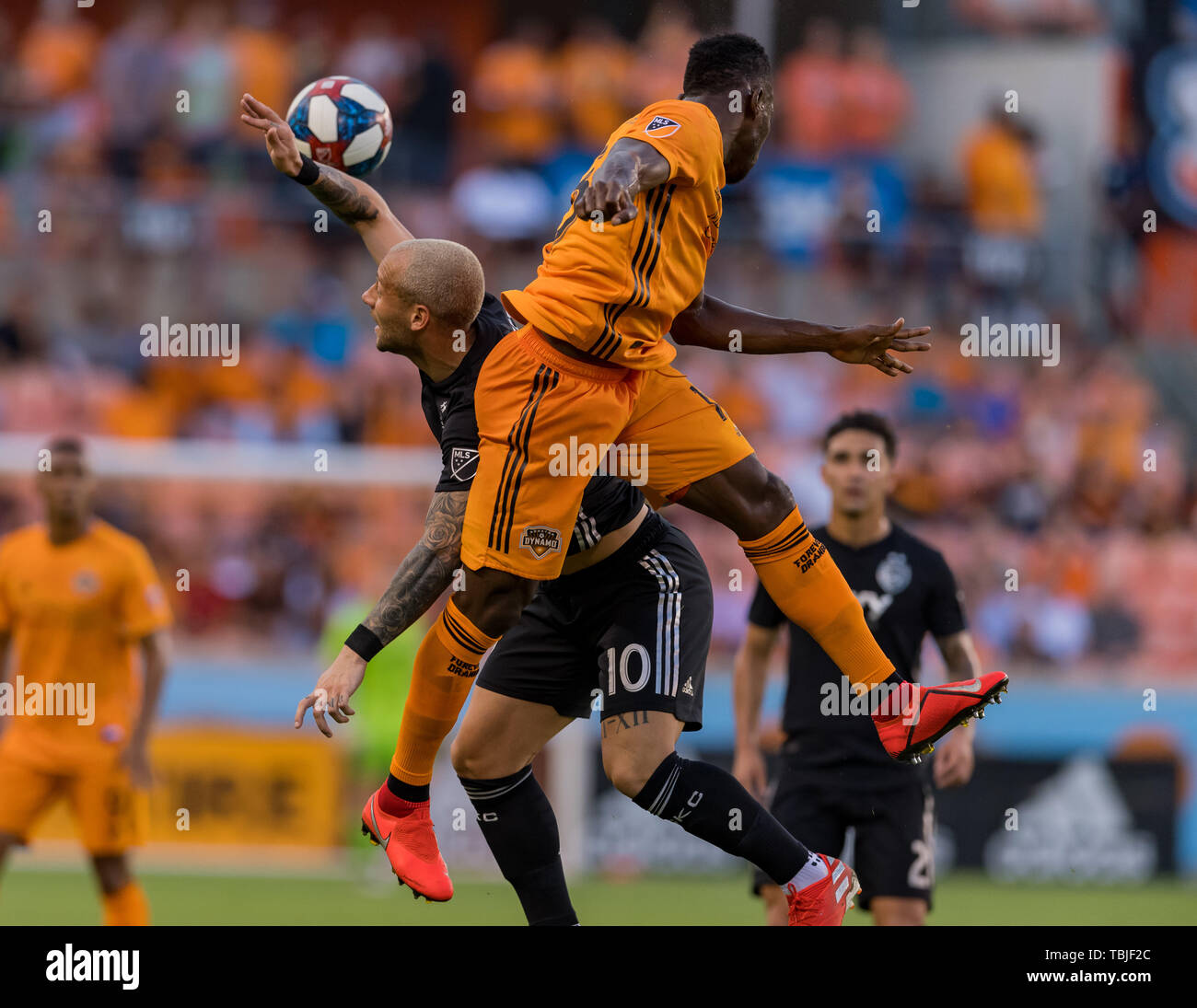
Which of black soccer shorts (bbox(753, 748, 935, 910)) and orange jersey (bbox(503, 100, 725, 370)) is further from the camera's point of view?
black soccer shorts (bbox(753, 748, 935, 910))

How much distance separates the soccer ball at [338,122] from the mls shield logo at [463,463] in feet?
4.68

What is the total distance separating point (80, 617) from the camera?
8.95 metres

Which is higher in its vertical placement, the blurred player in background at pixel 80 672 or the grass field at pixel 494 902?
the blurred player in background at pixel 80 672

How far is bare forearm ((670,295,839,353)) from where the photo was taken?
19.9ft

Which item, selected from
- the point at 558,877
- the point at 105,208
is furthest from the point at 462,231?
the point at 558,877

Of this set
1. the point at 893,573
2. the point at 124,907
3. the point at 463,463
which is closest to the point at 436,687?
the point at 463,463

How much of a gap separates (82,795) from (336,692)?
3934mm

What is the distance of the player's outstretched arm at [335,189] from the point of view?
5918 millimetres

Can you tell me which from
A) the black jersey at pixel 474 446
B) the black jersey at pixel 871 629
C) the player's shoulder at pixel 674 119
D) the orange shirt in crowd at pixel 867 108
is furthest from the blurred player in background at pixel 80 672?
the orange shirt in crowd at pixel 867 108

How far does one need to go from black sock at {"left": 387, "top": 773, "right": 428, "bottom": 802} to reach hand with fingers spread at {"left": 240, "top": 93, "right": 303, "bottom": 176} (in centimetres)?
211

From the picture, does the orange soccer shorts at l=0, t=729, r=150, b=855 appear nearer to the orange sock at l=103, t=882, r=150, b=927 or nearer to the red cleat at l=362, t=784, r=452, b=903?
the orange sock at l=103, t=882, r=150, b=927

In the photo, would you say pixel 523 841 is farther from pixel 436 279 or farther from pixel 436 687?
pixel 436 279

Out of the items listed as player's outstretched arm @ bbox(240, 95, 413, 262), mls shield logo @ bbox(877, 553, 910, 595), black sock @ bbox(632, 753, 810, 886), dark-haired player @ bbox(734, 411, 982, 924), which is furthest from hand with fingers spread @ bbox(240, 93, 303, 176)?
mls shield logo @ bbox(877, 553, 910, 595)

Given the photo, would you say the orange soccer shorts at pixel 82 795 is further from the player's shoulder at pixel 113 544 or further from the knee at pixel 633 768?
the knee at pixel 633 768
